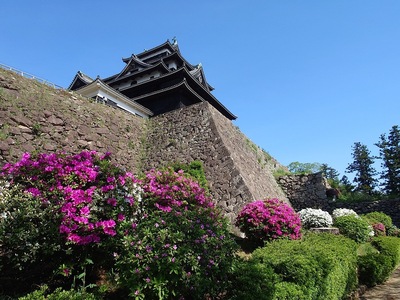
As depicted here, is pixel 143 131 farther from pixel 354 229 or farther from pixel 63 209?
pixel 63 209

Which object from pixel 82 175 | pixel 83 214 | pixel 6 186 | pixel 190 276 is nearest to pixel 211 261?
pixel 190 276

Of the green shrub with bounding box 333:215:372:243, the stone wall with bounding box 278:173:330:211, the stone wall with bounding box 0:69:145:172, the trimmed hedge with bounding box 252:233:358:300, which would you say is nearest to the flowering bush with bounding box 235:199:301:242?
the trimmed hedge with bounding box 252:233:358:300

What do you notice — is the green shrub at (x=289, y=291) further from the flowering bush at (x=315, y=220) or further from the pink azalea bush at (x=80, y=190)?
the flowering bush at (x=315, y=220)

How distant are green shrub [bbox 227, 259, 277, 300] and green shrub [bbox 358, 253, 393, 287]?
5.10 m

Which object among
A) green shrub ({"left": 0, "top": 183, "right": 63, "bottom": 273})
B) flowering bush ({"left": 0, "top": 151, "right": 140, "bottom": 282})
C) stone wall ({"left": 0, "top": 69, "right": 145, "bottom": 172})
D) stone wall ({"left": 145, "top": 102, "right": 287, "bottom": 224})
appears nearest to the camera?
green shrub ({"left": 0, "top": 183, "right": 63, "bottom": 273})

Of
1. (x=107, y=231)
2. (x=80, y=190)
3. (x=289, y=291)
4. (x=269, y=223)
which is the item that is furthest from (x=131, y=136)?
(x=289, y=291)

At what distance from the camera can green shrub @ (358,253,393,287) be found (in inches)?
289

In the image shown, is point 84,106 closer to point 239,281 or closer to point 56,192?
point 56,192

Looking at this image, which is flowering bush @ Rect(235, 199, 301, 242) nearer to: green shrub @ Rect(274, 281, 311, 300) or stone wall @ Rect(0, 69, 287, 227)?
stone wall @ Rect(0, 69, 287, 227)

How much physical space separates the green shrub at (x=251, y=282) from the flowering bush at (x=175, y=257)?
0.16 m

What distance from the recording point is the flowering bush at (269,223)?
7.53 m

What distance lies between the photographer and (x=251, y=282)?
3.59 m

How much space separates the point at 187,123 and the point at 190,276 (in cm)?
1235

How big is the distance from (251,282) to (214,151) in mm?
10139
